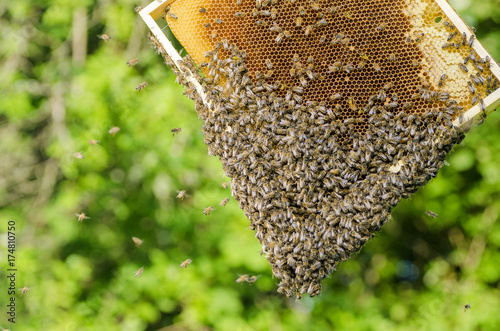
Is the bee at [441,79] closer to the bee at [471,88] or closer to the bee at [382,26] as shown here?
the bee at [471,88]

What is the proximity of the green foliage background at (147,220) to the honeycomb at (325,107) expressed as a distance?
2.79 meters

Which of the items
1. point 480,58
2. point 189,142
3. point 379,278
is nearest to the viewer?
point 480,58

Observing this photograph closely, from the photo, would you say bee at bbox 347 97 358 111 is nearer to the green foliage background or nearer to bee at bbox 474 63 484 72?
bee at bbox 474 63 484 72

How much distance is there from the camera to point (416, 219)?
6.65 metres

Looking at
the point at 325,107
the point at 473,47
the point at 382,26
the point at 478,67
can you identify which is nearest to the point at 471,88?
the point at 478,67

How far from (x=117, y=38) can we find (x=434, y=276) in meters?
6.28

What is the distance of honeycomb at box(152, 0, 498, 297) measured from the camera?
2.78 metres

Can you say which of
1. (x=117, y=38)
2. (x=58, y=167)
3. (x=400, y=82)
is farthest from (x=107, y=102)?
(x=400, y=82)

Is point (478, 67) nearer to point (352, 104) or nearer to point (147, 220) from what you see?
point (352, 104)

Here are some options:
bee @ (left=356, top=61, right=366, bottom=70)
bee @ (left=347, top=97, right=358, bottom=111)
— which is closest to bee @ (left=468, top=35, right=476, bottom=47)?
bee @ (left=356, top=61, right=366, bottom=70)

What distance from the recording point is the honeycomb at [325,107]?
2.78m

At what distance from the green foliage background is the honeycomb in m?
2.79

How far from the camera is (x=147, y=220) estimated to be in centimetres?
670

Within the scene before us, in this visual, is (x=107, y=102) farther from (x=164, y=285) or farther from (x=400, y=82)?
(x=400, y=82)
